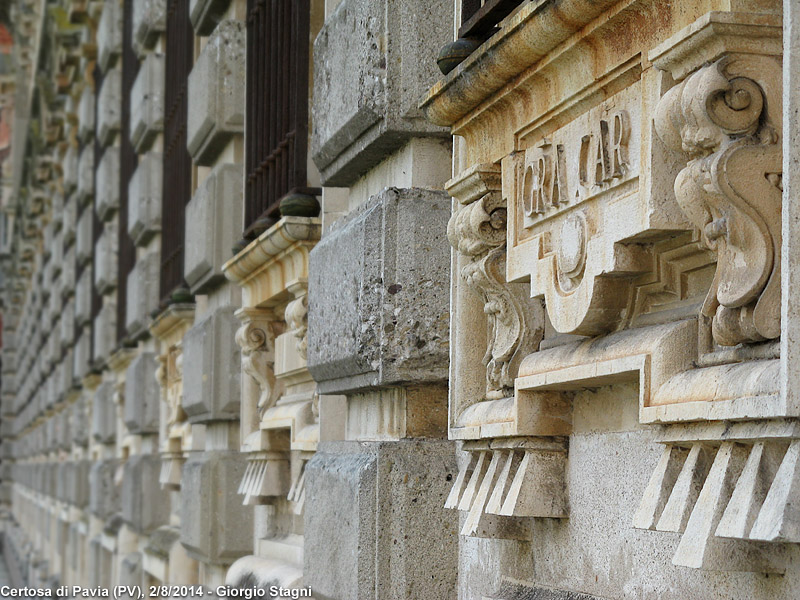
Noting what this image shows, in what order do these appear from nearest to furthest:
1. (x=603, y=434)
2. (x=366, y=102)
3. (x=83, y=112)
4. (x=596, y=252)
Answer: (x=596, y=252), (x=603, y=434), (x=366, y=102), (x=83, y=112)

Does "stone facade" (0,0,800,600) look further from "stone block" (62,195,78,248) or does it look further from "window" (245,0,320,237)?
"stone block" (62,195,78,248)

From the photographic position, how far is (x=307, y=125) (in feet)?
18.0

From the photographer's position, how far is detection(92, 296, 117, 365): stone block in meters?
13.5

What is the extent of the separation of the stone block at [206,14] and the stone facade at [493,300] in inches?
1.0

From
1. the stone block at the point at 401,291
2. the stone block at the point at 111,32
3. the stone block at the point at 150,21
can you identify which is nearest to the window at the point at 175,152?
the stone block at the point at 150,21

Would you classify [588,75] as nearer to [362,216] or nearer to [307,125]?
[362,216]

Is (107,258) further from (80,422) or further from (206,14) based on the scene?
(206,14)

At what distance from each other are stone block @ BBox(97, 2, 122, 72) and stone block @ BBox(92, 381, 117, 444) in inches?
116

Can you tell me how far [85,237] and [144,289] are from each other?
5.91m

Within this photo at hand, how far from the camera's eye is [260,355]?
6.28m

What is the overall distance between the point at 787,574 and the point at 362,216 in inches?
85.0

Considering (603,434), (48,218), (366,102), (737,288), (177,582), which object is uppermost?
(48,218)

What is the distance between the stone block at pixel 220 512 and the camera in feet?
21.9

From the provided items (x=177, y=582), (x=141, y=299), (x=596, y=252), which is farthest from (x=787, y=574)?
(x=141, y=299)
